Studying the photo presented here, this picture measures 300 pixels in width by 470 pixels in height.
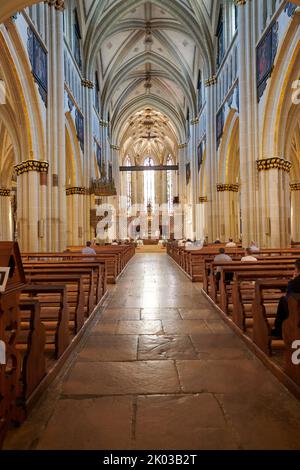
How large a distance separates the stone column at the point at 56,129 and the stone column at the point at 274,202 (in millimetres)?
7825

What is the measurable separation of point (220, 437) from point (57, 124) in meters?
13.8

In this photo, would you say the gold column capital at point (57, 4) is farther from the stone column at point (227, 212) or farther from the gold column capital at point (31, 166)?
the stone column at point (227, 212)

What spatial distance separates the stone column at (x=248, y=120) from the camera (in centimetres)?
1405

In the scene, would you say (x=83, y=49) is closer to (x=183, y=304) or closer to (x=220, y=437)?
(x=183, y=304)

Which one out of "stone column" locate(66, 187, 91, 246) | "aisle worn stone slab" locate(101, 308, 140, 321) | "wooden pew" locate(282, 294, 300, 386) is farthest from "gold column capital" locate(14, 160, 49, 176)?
"wooden pew" locate(282, 294, 300, 386)

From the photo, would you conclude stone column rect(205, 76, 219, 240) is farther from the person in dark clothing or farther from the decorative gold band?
the person in dark clothing

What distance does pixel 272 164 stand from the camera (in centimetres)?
1358

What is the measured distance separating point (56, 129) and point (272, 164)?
847 centimetres

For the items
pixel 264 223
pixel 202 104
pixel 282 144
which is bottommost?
pixel 264 223

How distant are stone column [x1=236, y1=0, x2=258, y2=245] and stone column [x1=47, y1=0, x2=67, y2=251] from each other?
7.28m

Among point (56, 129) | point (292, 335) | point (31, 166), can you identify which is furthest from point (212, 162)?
point (292, 335)

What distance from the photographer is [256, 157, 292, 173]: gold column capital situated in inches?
533

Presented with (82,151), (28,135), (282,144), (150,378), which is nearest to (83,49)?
(82,151)

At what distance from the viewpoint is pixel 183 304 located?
7.36 meters
